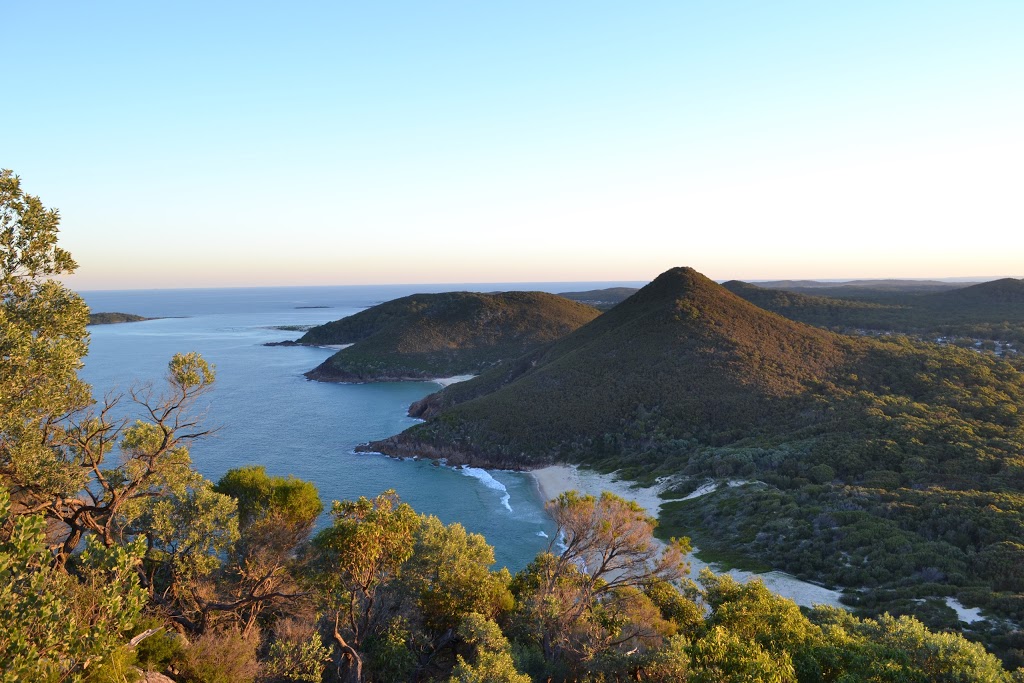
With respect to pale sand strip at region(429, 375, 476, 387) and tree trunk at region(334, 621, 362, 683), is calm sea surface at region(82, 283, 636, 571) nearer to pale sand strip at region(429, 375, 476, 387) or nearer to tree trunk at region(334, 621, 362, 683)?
pale sand strip at region(429, 375, 476, 387)

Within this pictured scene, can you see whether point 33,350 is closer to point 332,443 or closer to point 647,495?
point 647,495

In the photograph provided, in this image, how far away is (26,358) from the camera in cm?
1224

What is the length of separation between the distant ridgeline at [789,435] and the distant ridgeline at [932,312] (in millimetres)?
30328

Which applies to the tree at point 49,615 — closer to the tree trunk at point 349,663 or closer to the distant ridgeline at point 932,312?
the tree trunk at point 349,663

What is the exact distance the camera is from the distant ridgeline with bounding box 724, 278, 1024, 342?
95.7 meters

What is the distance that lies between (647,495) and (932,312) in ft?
355

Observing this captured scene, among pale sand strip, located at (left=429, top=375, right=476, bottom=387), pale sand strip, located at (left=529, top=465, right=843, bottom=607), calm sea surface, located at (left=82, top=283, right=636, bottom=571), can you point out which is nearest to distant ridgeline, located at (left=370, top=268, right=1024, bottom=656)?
pale sand strip, located at (left=529, top=465, right=843, bottom=607)

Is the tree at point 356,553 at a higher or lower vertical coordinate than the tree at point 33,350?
lower

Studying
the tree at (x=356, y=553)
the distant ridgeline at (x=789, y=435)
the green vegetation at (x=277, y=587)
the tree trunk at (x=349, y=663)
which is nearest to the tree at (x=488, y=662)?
the green vegetation at (x=277, y=587)

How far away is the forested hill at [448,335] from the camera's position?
397 feet

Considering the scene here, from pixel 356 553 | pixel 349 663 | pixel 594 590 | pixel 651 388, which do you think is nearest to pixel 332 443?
pixel 651 388

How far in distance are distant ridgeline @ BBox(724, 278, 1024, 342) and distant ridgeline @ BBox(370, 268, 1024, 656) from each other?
30328 mm

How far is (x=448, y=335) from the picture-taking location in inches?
5335

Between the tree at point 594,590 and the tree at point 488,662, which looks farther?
the tree at point 594,590
